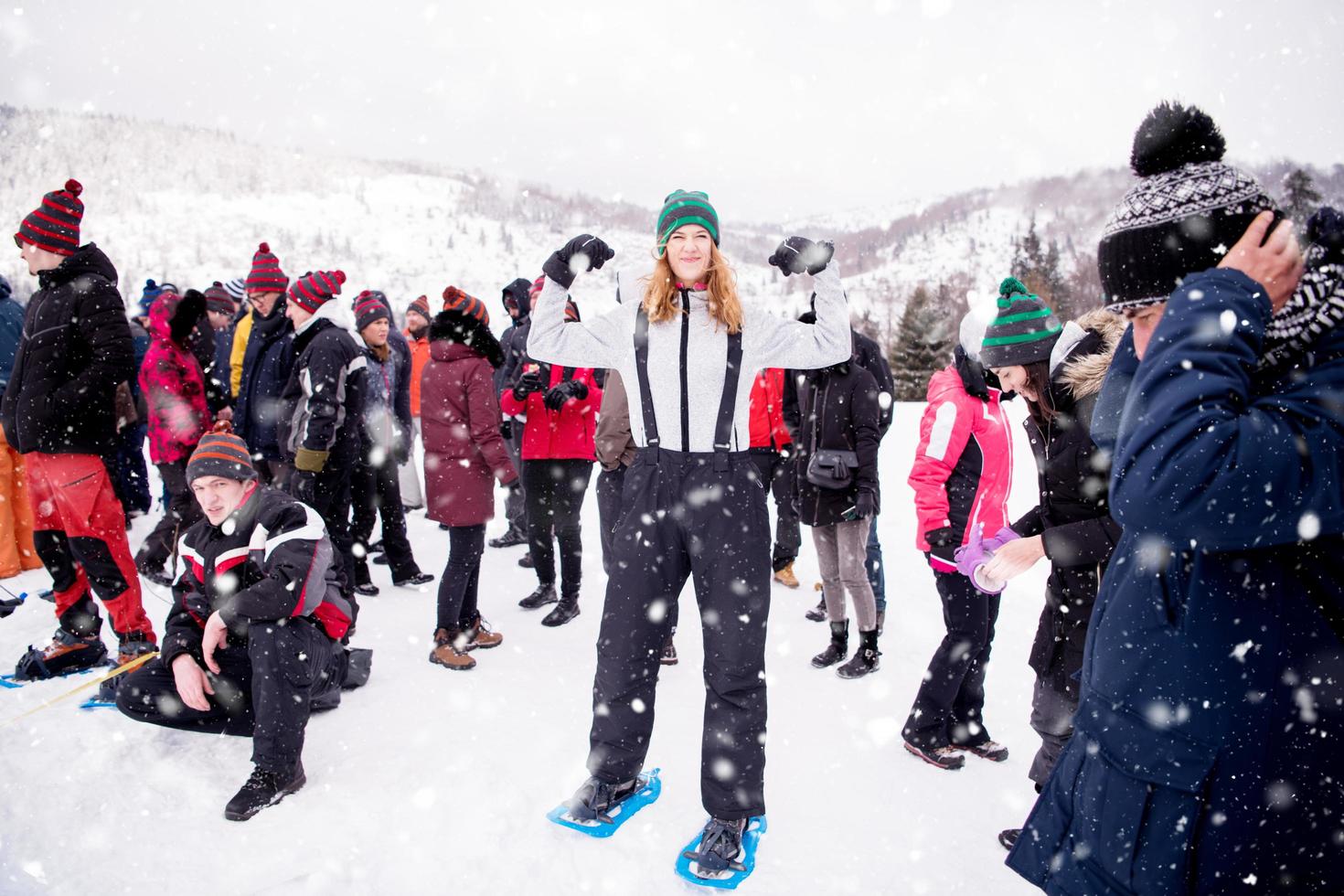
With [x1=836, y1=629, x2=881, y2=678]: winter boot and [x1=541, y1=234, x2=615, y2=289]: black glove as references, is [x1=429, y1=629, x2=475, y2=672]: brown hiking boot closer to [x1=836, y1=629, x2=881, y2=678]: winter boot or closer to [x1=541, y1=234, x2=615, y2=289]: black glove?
[x1=836, y1=629, x2=881, y2=678]: winter boot

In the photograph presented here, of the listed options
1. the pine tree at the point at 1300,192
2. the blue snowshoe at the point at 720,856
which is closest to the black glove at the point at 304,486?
the blue snowshoe at the point at 720,856

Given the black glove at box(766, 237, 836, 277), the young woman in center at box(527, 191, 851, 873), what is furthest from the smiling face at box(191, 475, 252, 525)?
the black glove at box(766, 237, 836, 277)

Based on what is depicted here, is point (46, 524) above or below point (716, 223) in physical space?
below

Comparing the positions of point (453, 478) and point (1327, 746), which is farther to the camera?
point (453, 478)

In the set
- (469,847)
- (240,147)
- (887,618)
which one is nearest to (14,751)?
(469,847)

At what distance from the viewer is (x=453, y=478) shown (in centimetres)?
488

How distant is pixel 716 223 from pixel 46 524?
462cm

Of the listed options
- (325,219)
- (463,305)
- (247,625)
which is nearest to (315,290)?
(463,305)

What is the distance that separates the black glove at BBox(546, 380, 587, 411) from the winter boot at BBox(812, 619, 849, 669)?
2.52 meters

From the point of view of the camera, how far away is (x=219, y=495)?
3.43 meters

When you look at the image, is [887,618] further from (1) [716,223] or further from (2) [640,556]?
(1) [716,223]

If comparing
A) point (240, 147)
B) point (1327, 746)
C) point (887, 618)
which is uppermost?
point (240, 147)

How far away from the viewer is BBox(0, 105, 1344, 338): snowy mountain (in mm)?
89438

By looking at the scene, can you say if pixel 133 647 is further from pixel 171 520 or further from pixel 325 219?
pixel 325 219
